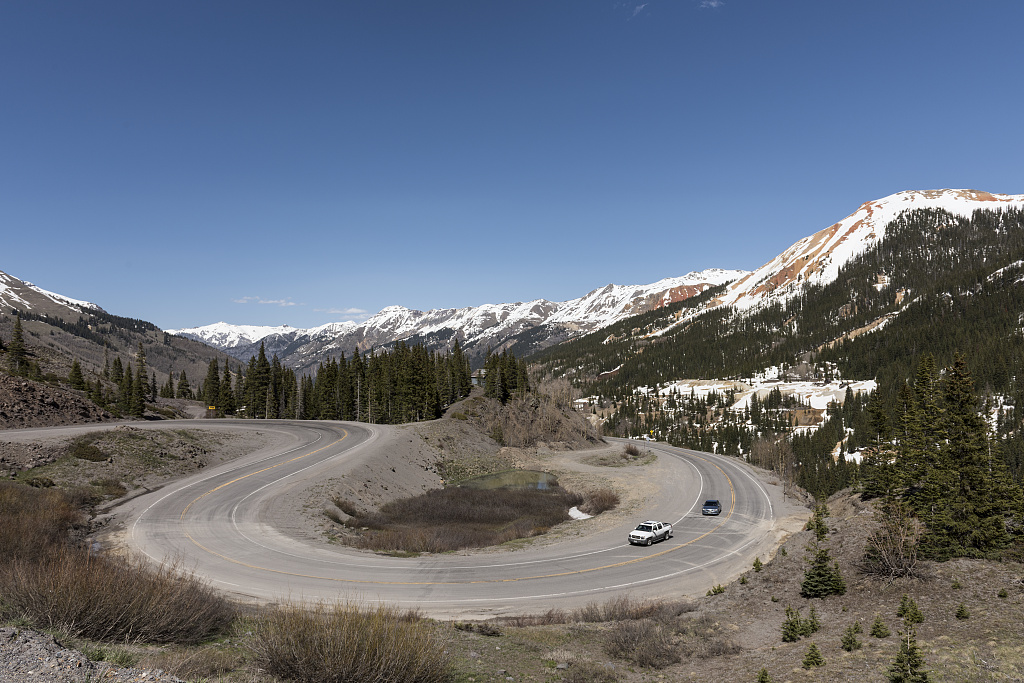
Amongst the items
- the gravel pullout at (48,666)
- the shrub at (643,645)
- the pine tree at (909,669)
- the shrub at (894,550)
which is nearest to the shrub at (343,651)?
the gravel pullout at (48,666)

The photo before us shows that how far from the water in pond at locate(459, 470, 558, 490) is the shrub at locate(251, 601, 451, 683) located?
51734 millimetres

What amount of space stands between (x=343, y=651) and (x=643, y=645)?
10.6 metres

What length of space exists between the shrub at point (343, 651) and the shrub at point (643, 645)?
25.8 ft

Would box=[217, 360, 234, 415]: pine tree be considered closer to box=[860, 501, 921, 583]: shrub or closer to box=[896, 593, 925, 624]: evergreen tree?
box=[860, 501, 921, 583]: shrub

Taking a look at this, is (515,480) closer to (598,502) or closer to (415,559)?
(598,502)

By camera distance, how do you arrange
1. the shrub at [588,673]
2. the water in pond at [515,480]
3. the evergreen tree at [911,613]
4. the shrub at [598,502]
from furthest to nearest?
the water in pond at [515,480] < the shrub at [598,502] < the evergreen tree at [911,613] < the shrub at [588,673]

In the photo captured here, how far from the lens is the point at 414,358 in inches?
4090

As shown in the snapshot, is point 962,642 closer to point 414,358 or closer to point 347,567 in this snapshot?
point 347,567

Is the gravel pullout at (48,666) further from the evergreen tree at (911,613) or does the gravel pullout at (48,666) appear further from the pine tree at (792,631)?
the evergreen tree at (911,613)

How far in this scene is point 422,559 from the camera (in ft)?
98.0

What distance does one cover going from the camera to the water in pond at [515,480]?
209 ft

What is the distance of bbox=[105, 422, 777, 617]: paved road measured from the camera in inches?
956

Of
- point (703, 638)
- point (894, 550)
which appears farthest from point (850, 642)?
point (894, 550)

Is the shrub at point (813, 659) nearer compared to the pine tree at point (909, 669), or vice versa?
the pine tree at point (909, 669)
